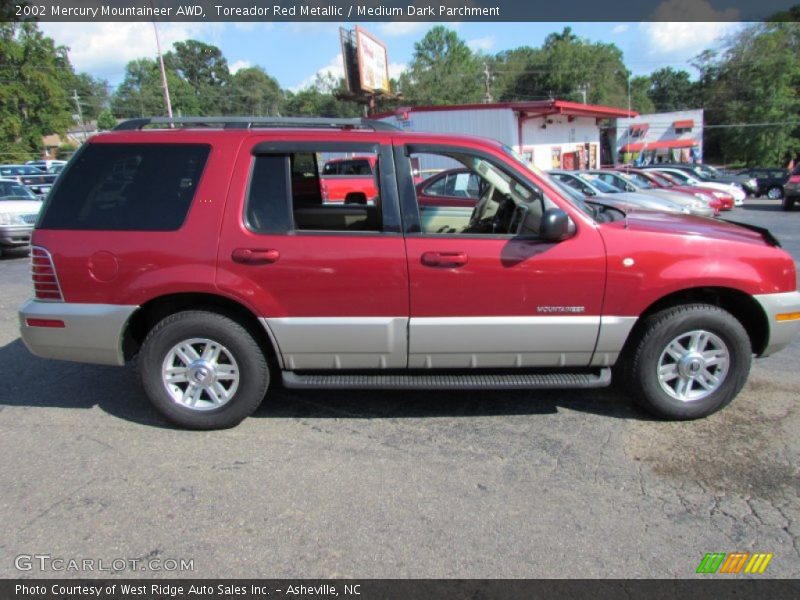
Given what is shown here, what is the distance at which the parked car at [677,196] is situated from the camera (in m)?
14.2

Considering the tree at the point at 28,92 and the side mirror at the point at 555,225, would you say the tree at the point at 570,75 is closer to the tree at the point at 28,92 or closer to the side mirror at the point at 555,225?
the tree at the point at 28,92

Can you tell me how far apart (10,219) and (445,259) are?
1220 centimetres

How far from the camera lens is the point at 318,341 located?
3586 millimetres

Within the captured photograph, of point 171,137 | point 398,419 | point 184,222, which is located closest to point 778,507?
point 398,419

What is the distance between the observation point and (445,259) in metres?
3.44

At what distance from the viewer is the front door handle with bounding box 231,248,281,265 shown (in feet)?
11.4

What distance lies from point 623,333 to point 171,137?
10.6 ft

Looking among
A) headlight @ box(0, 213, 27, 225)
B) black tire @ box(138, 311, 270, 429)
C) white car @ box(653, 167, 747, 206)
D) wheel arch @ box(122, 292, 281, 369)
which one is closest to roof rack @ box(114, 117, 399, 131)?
wheel arch @ box(122, 292, 281, 369)

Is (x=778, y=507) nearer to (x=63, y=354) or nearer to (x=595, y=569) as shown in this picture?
(x=595, y=569)

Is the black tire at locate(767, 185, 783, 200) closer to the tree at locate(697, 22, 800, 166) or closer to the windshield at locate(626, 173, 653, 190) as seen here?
the windshield at locate(626, 173, 653, 190)

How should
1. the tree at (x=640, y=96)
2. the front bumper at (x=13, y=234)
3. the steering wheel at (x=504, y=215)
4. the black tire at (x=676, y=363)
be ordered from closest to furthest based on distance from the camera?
1. the black tire at (x=676, y=363)
2. the steering wheel at (x=504, y=215)
3. the front bumper at (x=13, y=234)
4. the tree at (x=640, y=96)

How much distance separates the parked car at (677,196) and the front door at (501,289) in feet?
36.2

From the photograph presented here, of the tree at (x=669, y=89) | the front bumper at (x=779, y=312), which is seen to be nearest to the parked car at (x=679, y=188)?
the front bumper at (x=779, y=312)
